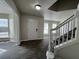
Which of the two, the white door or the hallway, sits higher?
the white door

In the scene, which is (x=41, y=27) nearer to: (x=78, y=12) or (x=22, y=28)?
(x=22, y=28)

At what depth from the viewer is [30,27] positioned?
7.78 m

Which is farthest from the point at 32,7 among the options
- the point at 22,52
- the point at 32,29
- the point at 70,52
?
the point at 70,52

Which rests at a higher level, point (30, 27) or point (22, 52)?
point (30, 27)

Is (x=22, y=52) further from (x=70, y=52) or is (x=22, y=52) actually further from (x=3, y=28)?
(x=3, y=28)

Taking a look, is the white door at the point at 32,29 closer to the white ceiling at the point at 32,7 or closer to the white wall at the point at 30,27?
the white wall at the point at 30,27

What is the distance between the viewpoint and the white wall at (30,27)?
750 centimetres

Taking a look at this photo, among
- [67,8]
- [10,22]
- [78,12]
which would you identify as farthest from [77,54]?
[10,22]

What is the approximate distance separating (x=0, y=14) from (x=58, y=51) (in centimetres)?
606

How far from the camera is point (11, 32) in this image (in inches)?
285

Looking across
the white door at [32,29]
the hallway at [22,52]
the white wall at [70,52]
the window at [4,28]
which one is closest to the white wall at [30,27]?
the white door at [32,29]

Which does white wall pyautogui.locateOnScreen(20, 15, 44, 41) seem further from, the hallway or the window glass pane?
the hallway

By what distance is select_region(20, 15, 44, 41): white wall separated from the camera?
7500mm

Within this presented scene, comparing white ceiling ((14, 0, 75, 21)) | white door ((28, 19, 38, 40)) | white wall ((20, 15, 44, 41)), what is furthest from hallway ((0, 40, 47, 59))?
white door ((28, 19, 38, 40))
